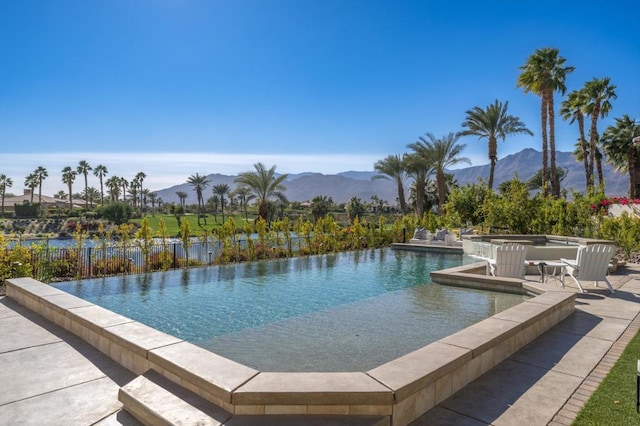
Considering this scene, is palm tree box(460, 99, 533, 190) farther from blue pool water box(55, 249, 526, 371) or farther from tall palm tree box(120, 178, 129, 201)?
tall palm tree box(120, 178, 129, 201)

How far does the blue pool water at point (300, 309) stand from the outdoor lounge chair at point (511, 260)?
106cm

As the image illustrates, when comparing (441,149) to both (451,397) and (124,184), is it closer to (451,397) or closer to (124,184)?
(451,397)

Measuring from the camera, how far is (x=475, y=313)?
21.9ft

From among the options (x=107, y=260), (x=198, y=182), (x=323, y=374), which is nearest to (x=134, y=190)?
(x=198, y=182)

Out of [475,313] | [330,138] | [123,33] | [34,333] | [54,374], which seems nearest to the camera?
[54,374]

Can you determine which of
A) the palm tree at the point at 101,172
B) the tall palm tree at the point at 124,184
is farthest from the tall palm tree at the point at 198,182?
the palm tree at the point at 101,172

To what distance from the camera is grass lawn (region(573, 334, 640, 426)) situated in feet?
9.65

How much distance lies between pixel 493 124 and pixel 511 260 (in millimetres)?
25449

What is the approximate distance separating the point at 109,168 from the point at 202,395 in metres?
101

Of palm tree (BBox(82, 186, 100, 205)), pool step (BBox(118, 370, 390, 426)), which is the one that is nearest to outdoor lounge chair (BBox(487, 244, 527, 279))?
pool step (BBox(118, 370, 390, 426))

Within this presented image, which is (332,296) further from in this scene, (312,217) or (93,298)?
(312,217)

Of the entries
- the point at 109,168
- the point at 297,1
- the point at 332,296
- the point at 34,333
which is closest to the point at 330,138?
the point at 297,1

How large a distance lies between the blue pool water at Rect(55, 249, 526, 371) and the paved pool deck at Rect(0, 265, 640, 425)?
1.33 meters

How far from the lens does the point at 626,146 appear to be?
31219 mm
